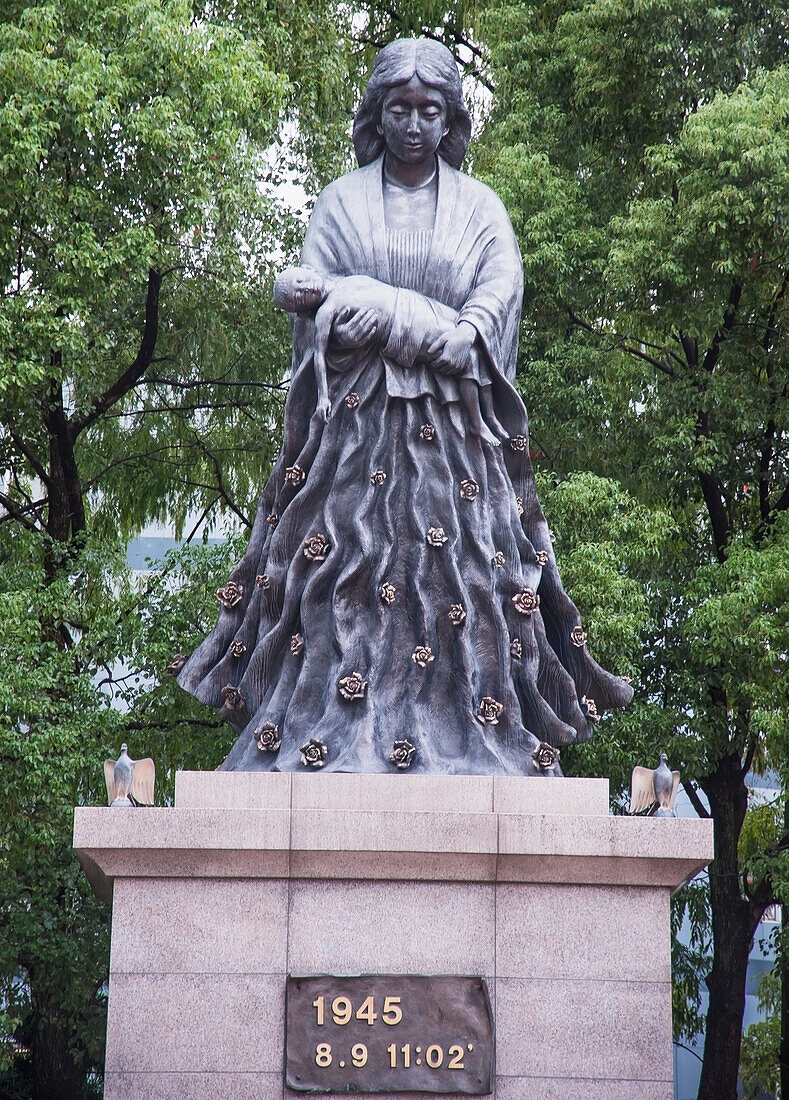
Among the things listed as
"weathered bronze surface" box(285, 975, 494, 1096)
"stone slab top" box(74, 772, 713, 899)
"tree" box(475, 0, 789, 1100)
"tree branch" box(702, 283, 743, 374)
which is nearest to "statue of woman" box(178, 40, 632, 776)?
"stone slab top" box(74, 772, 713, 899)

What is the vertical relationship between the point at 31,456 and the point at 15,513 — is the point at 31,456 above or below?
above

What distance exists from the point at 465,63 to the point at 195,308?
6427 mm

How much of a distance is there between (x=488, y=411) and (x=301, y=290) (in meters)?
1.13

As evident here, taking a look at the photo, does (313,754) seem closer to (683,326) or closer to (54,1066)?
(683,326)

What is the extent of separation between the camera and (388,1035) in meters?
6.79

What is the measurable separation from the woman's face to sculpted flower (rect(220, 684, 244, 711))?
2983mm

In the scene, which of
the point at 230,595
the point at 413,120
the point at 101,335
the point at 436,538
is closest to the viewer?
the point at 436,538

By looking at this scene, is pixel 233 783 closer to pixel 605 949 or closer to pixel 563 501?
pixel 605 949

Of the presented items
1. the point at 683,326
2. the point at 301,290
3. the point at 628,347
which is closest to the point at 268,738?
the point at 301,290

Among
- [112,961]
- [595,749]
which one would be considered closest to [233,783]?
[112,961]

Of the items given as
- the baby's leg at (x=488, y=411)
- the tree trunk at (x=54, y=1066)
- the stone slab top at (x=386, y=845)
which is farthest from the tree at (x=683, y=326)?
the stone slab top at (x=386, y=845)

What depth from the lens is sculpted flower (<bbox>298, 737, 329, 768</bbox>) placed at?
7484 millimetres

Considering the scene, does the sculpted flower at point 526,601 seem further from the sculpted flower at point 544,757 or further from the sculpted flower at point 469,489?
the sculpted flower at point 544,757

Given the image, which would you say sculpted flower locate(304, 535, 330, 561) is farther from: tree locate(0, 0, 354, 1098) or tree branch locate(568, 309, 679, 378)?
tree branch locate(568, 309, 679, 378)
